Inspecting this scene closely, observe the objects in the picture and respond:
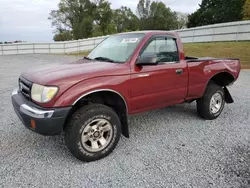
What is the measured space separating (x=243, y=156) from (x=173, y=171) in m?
1.11

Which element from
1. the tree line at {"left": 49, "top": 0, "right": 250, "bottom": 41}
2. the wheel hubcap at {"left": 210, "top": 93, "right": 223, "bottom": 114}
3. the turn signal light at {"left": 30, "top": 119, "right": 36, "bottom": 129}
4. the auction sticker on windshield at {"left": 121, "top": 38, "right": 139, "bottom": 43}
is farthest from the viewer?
the tree line at {"left": 49, "top": 0, "right": 250, "bottom": 41}

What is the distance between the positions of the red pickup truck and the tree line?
35.3 meters

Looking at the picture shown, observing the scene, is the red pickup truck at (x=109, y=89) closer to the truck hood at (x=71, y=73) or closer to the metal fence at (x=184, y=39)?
the truck hood at (x=71, y=73)

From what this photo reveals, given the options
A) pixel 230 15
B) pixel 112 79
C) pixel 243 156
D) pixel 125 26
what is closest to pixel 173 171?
pixel 243 156

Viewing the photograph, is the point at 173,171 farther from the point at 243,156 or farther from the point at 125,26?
the point at 125,26

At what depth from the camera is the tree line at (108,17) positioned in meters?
39.4

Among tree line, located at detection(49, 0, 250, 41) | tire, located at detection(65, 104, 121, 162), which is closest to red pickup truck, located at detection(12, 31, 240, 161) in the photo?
tire, located at detection(65, 104, 121, 162)

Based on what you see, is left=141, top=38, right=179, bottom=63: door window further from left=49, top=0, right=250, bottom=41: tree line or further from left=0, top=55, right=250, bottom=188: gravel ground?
left=49, top=0, right=250, bottom=41: tree line

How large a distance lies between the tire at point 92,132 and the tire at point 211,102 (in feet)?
6.81

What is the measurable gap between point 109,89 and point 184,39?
2267 cm

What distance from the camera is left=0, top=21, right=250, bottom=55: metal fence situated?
19594 mm

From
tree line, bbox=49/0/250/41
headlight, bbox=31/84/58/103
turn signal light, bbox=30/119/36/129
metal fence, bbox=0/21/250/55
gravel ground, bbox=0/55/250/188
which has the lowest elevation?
gravel ground, bbox=0/55/250/188

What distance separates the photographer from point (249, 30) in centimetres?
1817

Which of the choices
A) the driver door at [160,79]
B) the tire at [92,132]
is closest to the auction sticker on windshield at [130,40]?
the driver door at [160,79]
